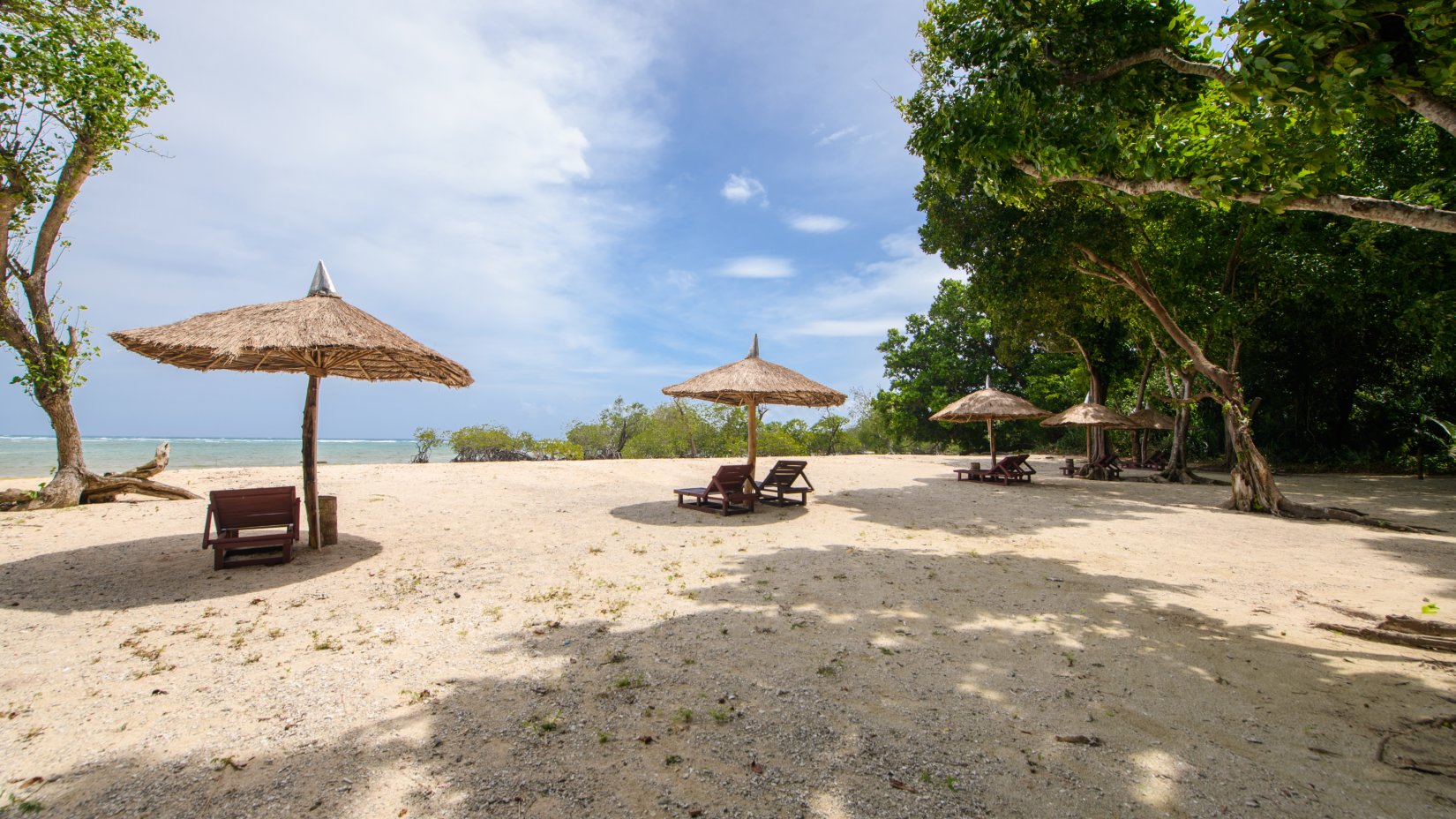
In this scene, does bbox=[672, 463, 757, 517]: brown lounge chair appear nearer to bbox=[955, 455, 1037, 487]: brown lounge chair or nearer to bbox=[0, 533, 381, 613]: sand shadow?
bbox=[0, 533, 381, 613]: sand shadow

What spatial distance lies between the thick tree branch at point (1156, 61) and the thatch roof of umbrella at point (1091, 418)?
12.0m

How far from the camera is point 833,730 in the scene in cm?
321

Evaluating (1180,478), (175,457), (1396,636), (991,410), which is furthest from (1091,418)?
(175,457)

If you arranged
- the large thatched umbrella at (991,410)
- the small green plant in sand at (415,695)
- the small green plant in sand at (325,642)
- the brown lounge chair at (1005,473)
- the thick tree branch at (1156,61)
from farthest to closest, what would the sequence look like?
the large thatched umbrella at (991,410)
the brown lounge chair at (1005,473)
the thick tree branch at (1156,61)
the small green plant in sand at (325,642)
the small green plant in sand at (415,695)

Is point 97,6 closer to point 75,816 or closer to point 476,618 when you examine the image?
point 476,618

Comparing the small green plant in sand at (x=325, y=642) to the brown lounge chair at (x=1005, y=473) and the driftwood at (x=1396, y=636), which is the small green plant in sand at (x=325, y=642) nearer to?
the driftwood at (x=1396, y=636)

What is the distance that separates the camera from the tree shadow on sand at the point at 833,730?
2.62 meters

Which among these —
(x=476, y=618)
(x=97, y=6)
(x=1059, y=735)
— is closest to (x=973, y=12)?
(x=1059, y=735)

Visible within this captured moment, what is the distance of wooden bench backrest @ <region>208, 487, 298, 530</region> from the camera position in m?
6.48

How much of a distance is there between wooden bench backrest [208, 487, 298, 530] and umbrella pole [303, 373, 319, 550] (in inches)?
8.0

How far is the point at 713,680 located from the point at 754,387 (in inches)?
302

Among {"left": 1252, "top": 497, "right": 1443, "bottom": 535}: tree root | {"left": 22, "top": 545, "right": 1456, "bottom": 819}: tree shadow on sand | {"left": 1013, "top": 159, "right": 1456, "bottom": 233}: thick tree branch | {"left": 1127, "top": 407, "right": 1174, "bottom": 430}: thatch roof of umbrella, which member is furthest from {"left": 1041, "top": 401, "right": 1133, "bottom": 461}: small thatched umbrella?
{"left": 22, "top": 545, "right": 1456, "bottom": 819}: tree shadow on sand

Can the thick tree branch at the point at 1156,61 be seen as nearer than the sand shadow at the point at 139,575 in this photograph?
No

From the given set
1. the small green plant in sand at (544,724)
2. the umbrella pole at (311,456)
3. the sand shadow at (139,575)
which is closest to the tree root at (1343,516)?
the small green plant in sand at (544,724)
